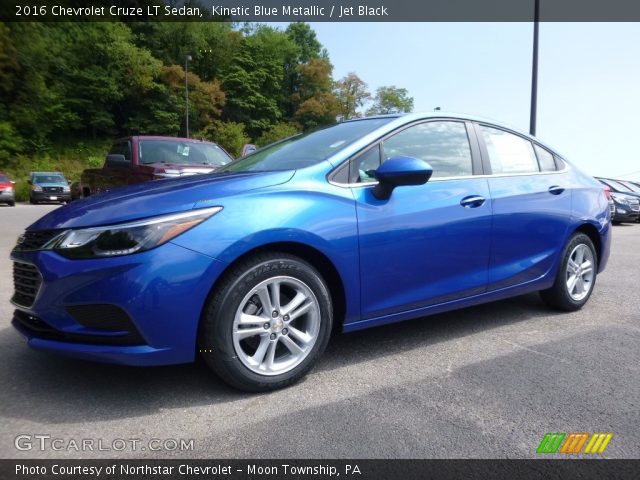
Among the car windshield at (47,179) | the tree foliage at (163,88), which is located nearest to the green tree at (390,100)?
the tree foliage at (163,88)

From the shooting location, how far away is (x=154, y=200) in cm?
250

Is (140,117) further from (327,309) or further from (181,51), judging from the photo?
(327,309)

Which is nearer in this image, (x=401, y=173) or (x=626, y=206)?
(x=401, y=173)

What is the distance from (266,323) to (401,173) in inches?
44.0

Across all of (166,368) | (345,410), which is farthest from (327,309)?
(166,368)

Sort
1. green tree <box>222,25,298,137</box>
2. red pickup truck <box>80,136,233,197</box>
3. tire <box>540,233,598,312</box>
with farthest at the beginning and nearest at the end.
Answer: green tree <box>222,25,298,137</box> < red pickup truck <box>80,136,233,197</box> < tire <box>540,233,598,312</box>

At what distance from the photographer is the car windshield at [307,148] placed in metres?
3.12

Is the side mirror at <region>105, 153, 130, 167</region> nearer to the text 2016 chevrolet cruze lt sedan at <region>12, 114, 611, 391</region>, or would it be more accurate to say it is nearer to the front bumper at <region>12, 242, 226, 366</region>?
the text 2016 chevrolet cruze lt sedan at <region>12, 114, 611, 391</region>

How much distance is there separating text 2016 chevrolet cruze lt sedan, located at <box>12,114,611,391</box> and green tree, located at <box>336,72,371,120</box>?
5536cm

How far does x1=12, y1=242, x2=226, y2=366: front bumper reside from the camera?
2.28 metres

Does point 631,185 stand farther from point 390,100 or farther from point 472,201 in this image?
point 390,100

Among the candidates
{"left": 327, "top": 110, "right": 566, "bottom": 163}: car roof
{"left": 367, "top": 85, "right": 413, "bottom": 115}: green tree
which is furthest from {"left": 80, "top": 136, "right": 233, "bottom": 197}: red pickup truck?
{"left": 367, "top": 85, "right": 413, "bottom": 115}: green tree

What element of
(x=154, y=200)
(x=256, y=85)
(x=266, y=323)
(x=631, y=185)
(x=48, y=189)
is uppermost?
(x=256, y=85)

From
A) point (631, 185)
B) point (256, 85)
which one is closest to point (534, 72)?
point (631, 185)
